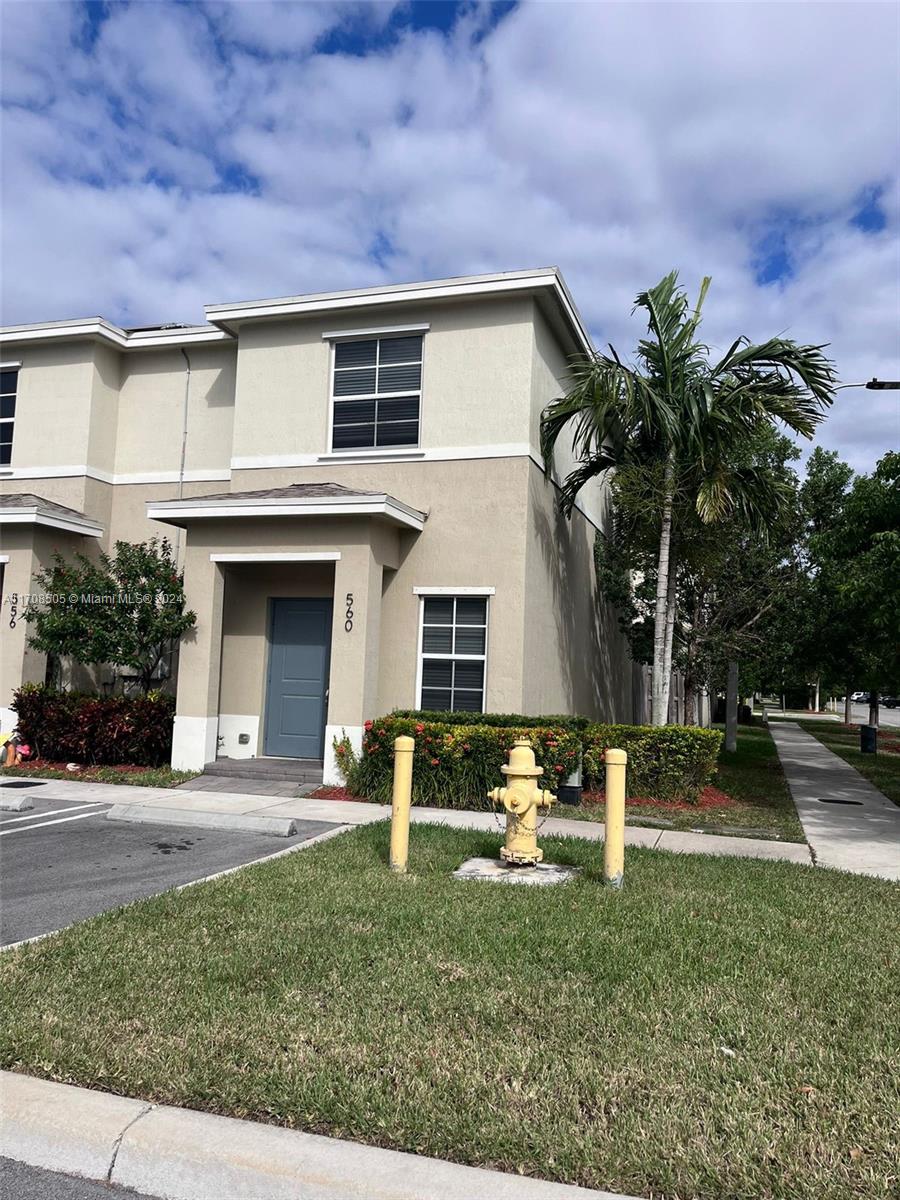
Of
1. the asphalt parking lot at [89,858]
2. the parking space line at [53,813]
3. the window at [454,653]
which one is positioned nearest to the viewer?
the asphalt parking lot at [89,858]

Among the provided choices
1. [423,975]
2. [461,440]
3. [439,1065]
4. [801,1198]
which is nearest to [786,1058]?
[801,1198]

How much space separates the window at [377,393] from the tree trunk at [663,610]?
372cm

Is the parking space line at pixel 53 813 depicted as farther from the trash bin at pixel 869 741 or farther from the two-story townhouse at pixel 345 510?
the trash bin at pixel 869 741

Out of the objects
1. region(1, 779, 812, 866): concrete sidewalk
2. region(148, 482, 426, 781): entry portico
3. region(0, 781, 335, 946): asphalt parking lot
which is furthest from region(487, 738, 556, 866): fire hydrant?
region(148, 482, 426, 781): entry portico

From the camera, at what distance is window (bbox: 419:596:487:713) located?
1252 cm

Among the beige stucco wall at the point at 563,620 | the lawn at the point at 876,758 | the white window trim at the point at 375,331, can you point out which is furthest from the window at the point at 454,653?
the lawn at the point at 876,758

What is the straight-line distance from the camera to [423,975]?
4.79 meters

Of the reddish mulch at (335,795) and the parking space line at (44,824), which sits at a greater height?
the reddish mulch at (335,795)

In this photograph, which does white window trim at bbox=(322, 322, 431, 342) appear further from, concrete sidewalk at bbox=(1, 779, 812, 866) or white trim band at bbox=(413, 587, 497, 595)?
concrete sidewalk at bbox=(1, 779, 812, 866)

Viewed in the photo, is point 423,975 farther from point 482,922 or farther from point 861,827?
point 861,827

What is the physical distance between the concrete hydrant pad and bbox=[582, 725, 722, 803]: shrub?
13.8ft

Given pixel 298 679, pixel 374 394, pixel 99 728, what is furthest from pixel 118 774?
pixel 374 394

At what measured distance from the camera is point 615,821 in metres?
6.75

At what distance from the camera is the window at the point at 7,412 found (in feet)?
51.8
